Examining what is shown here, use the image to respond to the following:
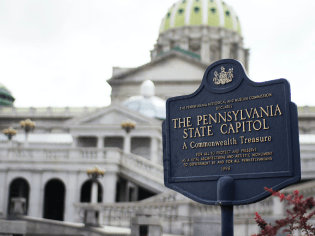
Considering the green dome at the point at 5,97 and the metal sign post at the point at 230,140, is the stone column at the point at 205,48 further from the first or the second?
the metal sign post at the point at 230,140

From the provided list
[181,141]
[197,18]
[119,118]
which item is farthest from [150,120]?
[197,18]

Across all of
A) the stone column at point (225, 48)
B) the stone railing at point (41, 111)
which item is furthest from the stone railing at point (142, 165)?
the stone column at point (225, 48)

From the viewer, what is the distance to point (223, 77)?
28.8 feet

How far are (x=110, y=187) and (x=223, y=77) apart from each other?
23567 mm

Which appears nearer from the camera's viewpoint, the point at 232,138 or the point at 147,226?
the point at 232,138

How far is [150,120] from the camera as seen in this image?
39625mm

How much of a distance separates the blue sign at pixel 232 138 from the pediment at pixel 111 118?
30460 mm

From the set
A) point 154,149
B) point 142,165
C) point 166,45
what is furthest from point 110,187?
point 166,45

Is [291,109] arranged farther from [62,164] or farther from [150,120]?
[150,120]

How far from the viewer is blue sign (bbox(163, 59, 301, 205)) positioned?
310 inches

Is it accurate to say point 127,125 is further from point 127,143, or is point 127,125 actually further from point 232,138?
point 232,138

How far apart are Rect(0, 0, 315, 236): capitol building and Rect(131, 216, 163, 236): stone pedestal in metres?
0.04

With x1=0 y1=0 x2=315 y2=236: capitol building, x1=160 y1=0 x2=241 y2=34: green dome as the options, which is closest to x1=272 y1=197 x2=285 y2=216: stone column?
x1=0 y1=0 x2=315 y2=236: capitol building

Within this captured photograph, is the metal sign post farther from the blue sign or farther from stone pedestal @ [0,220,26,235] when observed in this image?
stone pedestal @ [0,220,26,235]
